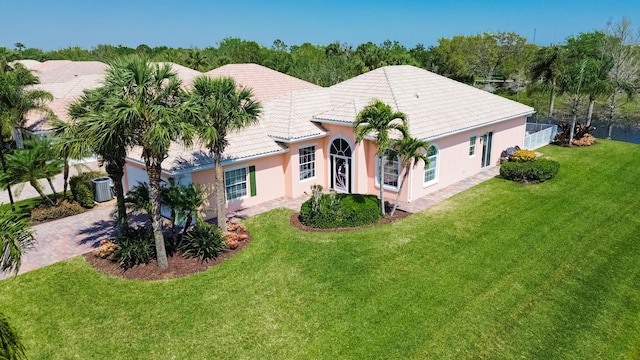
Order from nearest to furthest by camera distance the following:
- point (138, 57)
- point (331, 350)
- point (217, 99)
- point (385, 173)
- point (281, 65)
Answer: point (331, 350), point (138, 57), point (217, 99), point (385, 173), point (281, 65)

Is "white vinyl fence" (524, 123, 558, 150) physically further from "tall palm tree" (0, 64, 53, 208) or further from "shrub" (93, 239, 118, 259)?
"tall palm tree" (0, 64, 53, 208)

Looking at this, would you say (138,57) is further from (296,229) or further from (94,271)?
(296,229)

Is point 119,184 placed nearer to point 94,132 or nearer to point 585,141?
point 94,132

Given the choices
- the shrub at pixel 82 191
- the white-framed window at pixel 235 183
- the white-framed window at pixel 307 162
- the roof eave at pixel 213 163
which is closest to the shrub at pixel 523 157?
the white-framed window at pixel 307 162

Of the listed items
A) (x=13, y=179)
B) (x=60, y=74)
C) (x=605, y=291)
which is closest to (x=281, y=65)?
(x=60, y=74)

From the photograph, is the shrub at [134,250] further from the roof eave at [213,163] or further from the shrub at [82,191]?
the shrub at [82,191]

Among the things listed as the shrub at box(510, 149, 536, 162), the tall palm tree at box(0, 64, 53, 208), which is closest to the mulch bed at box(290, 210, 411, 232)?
the shrub at box(510, 149, 536, 162)

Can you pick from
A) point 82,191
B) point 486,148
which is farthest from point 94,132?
point 486,148
